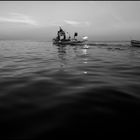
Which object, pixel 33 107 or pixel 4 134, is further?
pixel 33 107

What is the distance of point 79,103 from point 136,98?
209 centimetres

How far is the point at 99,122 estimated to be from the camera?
3020 millimetres

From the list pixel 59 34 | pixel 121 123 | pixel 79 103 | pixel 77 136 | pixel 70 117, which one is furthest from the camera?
pixel 59 34

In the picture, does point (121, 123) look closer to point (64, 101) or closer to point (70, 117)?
point (70, 117)

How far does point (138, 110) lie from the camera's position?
139 inches

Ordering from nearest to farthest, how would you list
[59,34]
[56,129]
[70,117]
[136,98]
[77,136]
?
1. [77,136]
2. [56,129]
3. [70,117]
4. [136,98]
5. [59,34]

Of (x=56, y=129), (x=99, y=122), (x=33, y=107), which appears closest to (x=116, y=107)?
(x=99, y=122)

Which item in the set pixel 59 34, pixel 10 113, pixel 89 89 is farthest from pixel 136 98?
pixel 59 34

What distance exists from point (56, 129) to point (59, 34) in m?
49.5

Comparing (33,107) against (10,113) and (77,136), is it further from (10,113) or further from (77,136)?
(77,136)

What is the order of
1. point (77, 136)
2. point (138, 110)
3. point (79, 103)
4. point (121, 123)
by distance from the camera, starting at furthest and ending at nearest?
point (79, 103) → point (138, 110) → point (121, 123) → point (77, 136)

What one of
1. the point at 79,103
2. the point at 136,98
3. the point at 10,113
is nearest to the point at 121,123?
the point at 79,103

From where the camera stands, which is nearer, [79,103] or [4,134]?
[4,134]

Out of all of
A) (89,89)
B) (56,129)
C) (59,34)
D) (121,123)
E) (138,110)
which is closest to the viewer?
(56,129)
